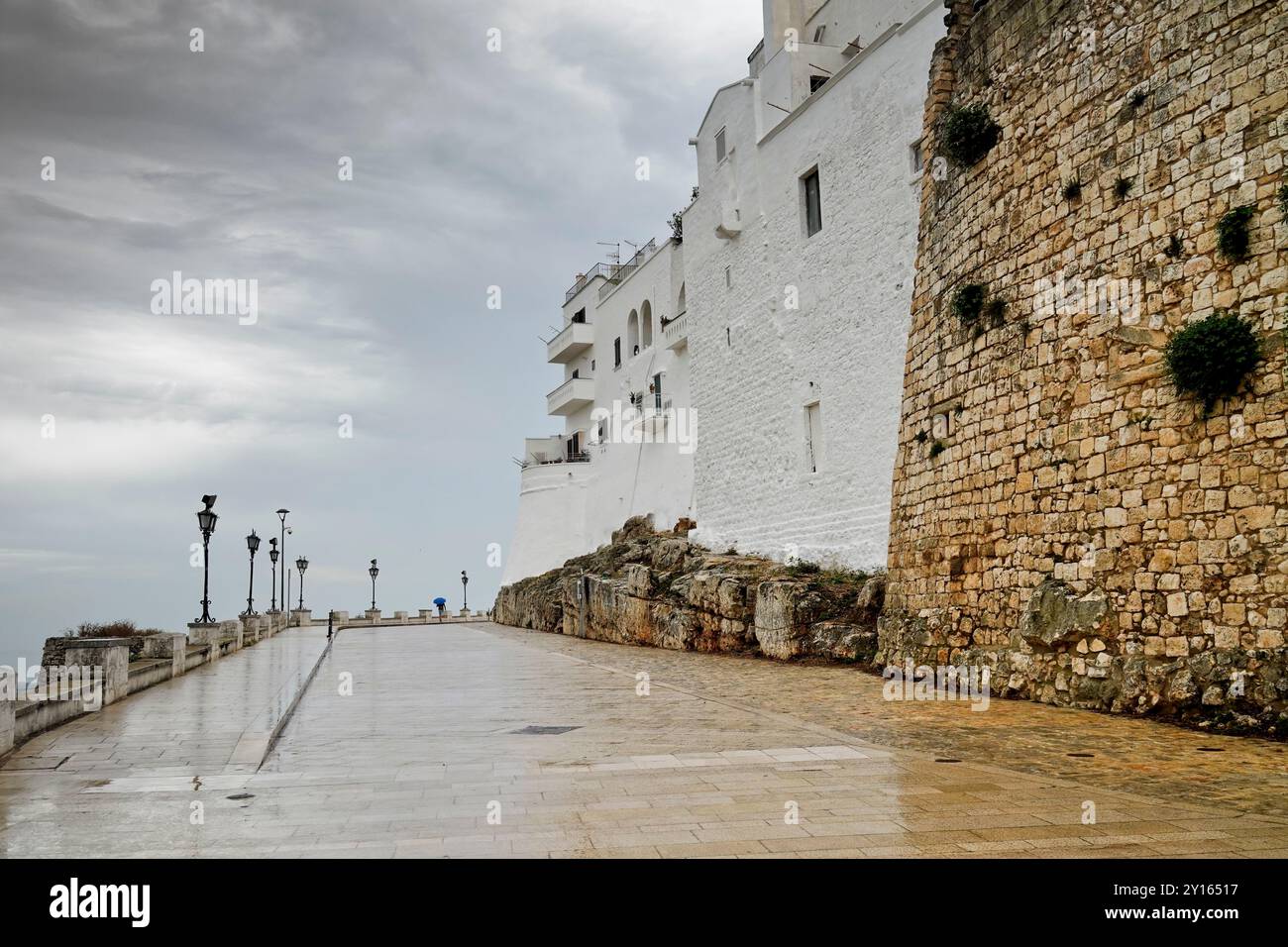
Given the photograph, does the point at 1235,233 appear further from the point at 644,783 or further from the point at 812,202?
the point at 812,202

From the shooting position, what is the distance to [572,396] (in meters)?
42.8

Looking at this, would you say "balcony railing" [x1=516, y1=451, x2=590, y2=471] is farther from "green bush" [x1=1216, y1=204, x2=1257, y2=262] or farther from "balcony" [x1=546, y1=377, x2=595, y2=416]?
"green bush" [x1=1216, y1=204, x2=1257, y2=262]

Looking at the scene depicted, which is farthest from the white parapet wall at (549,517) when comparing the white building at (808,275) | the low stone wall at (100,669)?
the low stone wall at (100,669)

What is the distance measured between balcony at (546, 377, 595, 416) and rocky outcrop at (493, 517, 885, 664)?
8799 millimetres

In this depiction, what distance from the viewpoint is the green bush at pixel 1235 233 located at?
975 cm

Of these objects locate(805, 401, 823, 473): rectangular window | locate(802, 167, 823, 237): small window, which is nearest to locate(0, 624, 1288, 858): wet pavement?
locate(805, 401, 823, 473): rectangular window

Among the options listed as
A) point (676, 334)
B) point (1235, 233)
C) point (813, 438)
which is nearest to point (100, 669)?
point (1235, 233)

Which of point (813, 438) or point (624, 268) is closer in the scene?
point (813, 438)

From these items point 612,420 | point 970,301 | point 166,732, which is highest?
point 612,420

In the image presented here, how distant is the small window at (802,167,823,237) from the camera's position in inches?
861

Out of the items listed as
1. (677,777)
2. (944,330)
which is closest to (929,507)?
(944,330)

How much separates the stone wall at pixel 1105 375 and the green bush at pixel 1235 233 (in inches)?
3.1

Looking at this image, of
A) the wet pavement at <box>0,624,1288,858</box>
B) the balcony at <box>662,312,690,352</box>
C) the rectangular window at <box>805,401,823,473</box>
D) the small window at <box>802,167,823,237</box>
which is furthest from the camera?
the balcony at <box>662,312,690,352</box>

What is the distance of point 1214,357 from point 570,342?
34.8 meters
